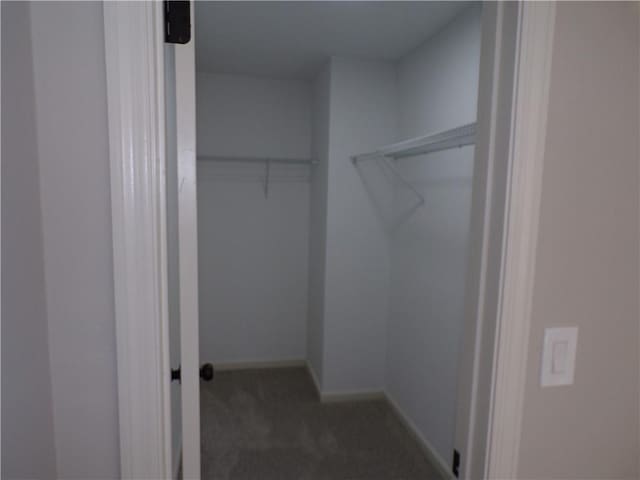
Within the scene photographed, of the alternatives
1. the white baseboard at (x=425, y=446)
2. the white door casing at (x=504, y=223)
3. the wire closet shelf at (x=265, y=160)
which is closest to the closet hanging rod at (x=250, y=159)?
the wire closet shelf at (x=265, y=160)

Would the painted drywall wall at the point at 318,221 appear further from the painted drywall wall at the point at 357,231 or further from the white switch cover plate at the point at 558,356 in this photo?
the white switch cover plate at the point at 558,356

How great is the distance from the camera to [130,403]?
2.54 ft

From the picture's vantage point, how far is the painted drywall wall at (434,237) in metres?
2.19

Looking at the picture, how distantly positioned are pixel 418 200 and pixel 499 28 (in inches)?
73.4

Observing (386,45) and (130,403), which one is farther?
(386,45)

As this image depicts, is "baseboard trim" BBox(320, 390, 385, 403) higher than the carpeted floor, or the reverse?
"baseboard trim" BBox(320, 390, 385, 403)

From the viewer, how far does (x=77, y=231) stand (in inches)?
29.0

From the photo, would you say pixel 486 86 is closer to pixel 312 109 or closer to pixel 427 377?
pixel 427 377

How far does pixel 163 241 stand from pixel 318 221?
2579 millimetres

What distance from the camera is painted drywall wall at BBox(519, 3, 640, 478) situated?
2.87 ft

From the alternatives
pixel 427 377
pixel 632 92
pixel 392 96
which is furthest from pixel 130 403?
pixel 392 96

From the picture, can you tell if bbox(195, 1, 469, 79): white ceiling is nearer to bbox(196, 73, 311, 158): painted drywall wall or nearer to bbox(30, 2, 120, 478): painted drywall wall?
bbox(196, 73, 311, 158): painted drywall wall

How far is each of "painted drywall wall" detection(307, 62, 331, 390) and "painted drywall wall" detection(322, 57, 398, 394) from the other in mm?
75

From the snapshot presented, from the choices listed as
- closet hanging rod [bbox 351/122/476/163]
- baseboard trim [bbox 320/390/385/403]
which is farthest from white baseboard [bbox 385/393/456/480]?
closet hanging rod [bbox 351/122/476/163]
